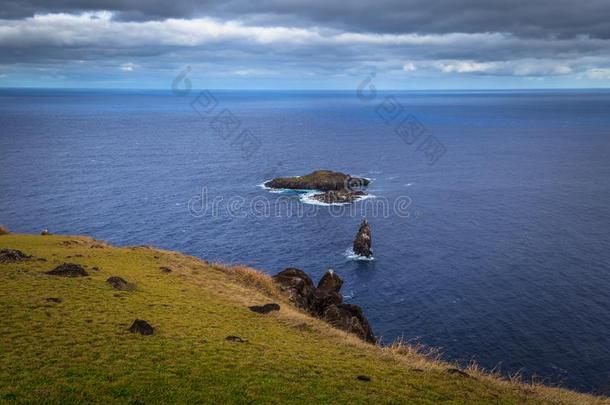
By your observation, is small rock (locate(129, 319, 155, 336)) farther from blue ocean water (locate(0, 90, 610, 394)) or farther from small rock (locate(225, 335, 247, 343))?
blue ocean water (locate(0, 90, 610, 394))

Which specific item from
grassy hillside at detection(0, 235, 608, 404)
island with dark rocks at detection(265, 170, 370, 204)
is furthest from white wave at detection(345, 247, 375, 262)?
grassy hillside at detection(0, 235, 608, 404)

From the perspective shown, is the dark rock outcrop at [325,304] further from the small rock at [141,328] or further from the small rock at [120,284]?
the small rock at [141,328]

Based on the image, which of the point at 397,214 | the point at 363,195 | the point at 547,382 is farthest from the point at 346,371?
the point at 363,195

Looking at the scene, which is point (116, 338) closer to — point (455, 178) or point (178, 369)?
point (178, 369)

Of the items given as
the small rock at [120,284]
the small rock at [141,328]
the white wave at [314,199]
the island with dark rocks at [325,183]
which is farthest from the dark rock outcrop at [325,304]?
the island with dark rocks at [325,183]

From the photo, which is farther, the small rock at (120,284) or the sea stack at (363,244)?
the sea stack at (363,244)

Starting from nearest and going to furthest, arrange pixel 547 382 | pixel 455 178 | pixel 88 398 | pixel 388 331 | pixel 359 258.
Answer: pixel 88 398
pixel 547 382
pixel 388 331
pixel 359 258
pixel 455 178

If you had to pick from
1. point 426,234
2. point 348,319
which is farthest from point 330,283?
point 426,234
